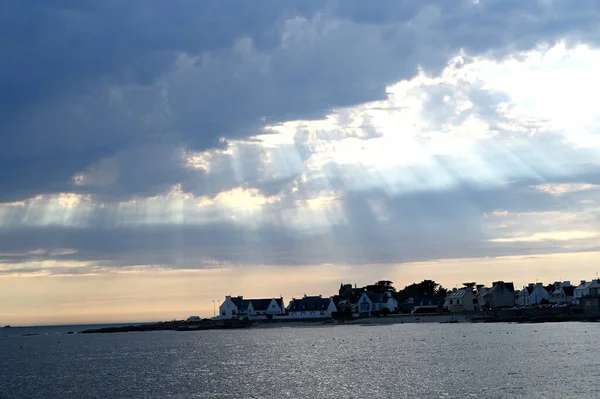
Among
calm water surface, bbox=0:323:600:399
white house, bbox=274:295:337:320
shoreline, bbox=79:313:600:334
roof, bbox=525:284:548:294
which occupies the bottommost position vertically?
calm water surface, bbox=0:323:600:399

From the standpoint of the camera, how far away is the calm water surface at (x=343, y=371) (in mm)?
56719

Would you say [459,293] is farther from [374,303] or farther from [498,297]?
[374,303]

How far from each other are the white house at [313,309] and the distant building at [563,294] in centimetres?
5810

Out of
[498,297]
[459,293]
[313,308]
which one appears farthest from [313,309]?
[498,297]

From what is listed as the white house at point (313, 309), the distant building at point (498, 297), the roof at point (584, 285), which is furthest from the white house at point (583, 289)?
the white house at point (313, 309)

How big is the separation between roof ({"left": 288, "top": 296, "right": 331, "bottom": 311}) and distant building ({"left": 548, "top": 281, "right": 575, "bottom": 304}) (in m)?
58.9

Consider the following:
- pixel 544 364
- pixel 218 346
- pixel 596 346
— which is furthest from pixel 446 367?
pixel 218 346

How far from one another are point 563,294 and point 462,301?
81.8 feet

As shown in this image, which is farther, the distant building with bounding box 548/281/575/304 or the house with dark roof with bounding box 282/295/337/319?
Answer: the house with dark roof with bounding box 282/295/337/319

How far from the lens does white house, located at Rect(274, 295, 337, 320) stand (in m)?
193

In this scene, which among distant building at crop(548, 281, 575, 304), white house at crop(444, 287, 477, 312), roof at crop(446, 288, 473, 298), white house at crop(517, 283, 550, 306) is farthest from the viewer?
white house at crop(517, 283, 550, 306)

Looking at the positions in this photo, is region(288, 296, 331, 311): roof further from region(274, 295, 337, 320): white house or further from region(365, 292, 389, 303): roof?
region(365, 292, 389, 303): roof

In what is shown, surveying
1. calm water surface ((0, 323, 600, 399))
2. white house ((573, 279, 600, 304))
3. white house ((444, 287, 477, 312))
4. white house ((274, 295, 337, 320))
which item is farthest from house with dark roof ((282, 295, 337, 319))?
calm water surface ((0, 323, 600, 399))

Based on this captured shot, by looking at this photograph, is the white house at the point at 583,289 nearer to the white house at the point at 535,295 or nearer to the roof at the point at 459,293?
the white house at the point at 535,295
